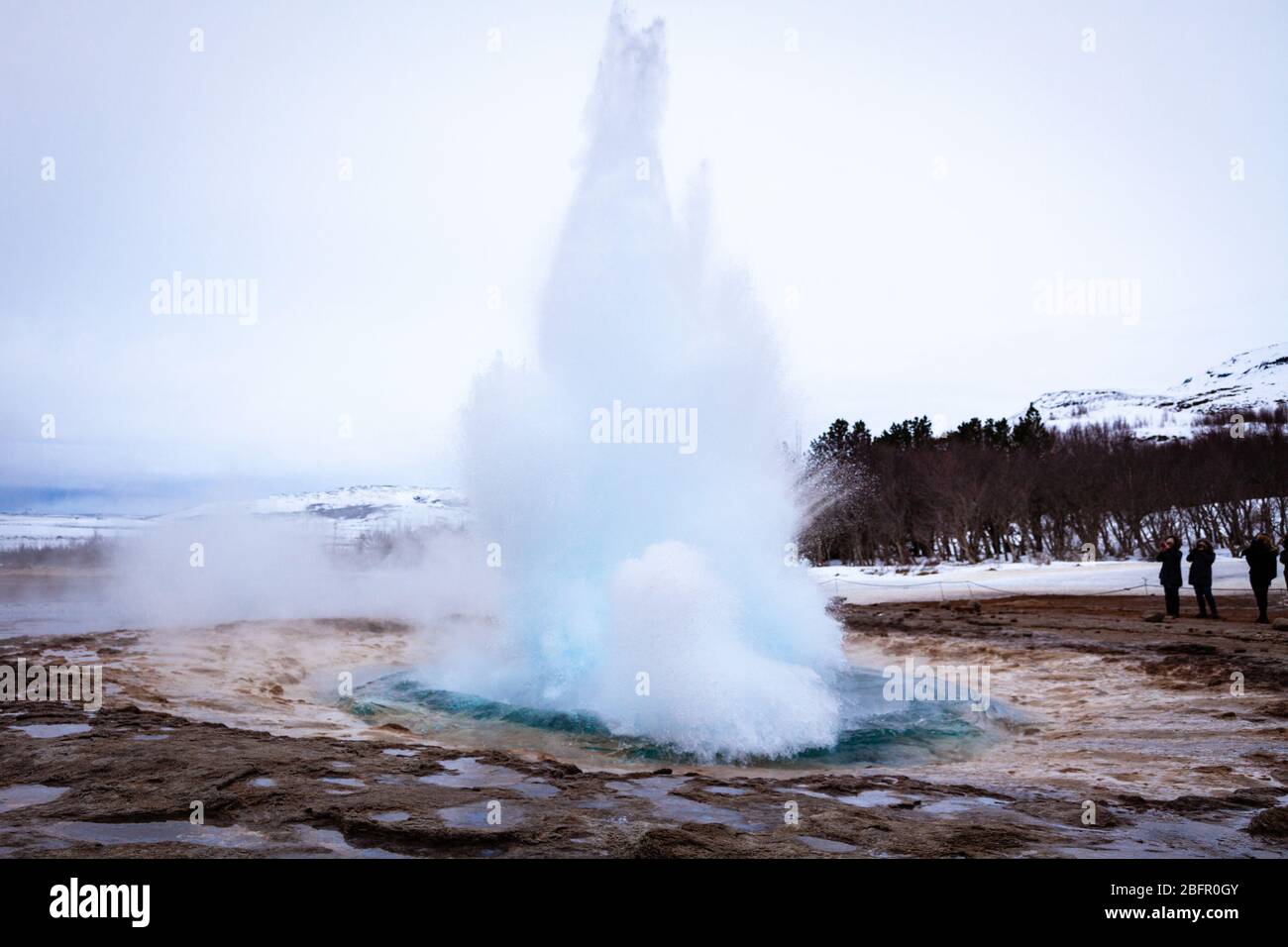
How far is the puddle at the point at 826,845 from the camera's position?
4.52 metres

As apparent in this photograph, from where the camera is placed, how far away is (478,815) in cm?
514

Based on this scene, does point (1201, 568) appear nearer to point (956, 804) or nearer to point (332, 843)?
point (956, 804)

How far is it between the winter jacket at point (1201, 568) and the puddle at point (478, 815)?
2024 centimetres

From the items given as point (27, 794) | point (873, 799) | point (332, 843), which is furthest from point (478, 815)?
point (27, 794)

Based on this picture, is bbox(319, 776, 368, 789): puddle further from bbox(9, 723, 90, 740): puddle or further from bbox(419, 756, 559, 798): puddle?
bbox(9, 723, 90, 740): puddle

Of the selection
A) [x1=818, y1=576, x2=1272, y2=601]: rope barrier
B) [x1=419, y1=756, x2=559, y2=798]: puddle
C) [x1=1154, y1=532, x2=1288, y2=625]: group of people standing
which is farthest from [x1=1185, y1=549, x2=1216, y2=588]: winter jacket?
[x1=419, y1=756, x2=559, y2=798]: puddle

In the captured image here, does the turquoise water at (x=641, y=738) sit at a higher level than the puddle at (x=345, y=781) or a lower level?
lower

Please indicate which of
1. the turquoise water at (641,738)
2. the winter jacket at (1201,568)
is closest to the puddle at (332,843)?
the turquoise water at (641,738)

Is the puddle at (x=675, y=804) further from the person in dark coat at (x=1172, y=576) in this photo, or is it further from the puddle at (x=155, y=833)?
the person in dark coat at (x=1172, y=576)

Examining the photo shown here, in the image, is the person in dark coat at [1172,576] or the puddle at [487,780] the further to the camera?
the person in dark coat at [1172,576]

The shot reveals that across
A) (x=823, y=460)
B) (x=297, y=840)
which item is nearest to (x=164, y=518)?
(x=297, y=840)

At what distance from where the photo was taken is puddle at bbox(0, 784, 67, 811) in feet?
17.1

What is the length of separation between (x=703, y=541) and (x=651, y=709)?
11.8 ft
